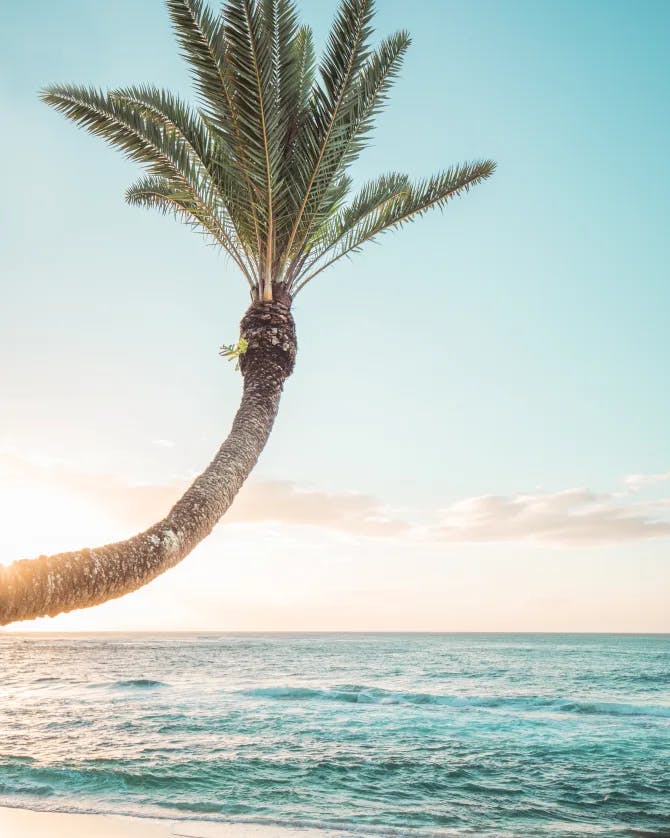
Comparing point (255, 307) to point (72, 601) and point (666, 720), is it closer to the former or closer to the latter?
point (72, 601)

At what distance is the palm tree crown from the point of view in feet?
19.6

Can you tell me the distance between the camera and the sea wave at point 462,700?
2259 cm

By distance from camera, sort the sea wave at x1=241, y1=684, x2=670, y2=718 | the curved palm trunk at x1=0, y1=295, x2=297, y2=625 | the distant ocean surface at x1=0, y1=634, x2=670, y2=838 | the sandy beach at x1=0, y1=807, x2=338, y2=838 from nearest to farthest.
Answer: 1. the curved palm trunk at x1=0, y1=295, x2=297, y2=625
2. the sandy beach at x1=0, y1=807, x2=338, y2=838
3. the distant ocean surface at x1=0, y1=634, x2=670, y2=838
4. the sea wave at x1=241, y1=684, x2=670, y2=718

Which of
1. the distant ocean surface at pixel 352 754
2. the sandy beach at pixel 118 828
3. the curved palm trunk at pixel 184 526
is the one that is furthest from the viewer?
the distant ocean surface at pixel 352 754

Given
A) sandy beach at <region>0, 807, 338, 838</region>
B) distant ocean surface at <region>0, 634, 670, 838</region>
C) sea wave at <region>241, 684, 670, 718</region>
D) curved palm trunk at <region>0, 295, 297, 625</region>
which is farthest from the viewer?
sea wave at <region>241, 684, 670, 718</region>

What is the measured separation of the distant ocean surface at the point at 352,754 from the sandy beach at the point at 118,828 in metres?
0.50

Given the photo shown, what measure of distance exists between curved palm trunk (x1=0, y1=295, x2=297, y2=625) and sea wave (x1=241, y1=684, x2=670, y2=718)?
811 inches

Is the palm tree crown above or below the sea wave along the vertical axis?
above

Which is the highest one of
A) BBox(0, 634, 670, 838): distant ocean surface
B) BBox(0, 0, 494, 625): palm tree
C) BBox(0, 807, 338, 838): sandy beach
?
BBox(0, 0, 494, 625): palm tree

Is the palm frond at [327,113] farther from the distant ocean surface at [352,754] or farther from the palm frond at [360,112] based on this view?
the distant ocean surface at [352,754]

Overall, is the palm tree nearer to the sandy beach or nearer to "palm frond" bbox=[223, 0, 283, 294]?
"palm frond" bbox=[223, 0, 283, 294]

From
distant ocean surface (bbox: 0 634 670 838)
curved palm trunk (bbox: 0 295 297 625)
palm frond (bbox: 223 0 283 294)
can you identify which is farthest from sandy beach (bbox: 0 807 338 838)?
palm frond (bbox: 223 0 283 294)

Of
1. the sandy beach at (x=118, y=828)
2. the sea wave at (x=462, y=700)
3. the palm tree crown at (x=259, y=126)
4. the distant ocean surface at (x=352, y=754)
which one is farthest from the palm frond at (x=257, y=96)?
the sea wave at (x=462, y=700)

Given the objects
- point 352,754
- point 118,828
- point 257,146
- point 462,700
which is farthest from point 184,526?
point 462,700
